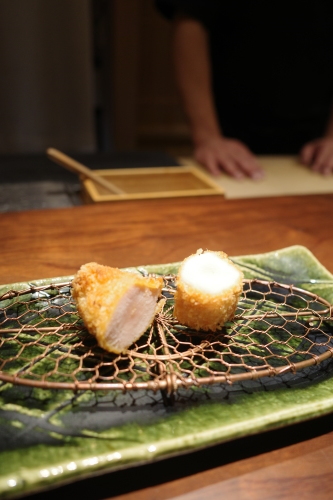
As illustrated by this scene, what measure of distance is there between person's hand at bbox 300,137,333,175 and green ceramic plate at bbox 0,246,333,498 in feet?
8.02

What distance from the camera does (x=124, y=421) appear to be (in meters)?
0.97

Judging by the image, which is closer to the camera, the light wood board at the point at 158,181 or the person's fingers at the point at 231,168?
the light wood board at the point at 158,181

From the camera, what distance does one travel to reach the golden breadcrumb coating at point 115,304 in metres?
1.11

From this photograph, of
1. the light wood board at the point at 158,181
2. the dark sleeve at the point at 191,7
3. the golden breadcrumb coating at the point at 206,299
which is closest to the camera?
the golden breadcrumb coating at the point at 206,299

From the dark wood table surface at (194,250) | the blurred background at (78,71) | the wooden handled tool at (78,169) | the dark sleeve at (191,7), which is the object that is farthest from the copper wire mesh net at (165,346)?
the blurred background at (78,71)

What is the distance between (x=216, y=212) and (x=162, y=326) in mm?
1203

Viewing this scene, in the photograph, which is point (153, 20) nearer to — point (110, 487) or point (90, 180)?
point (90, 180)

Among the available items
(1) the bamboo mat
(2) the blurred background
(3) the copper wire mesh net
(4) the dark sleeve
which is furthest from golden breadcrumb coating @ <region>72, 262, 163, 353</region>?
(2) the blurred background

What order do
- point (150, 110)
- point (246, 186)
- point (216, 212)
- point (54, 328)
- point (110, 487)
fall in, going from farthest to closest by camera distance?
point (150, 110) → point (246, 186) → point (216, 212) → point (54, 328) → point (110, 487)

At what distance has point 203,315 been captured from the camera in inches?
48.4

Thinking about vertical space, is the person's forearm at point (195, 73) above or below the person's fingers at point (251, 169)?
above

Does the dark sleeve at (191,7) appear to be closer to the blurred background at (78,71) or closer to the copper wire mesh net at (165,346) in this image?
the blurred background at (78,71)

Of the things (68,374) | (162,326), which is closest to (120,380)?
(68,374)

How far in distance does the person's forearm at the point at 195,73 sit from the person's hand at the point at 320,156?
0.76 metres
